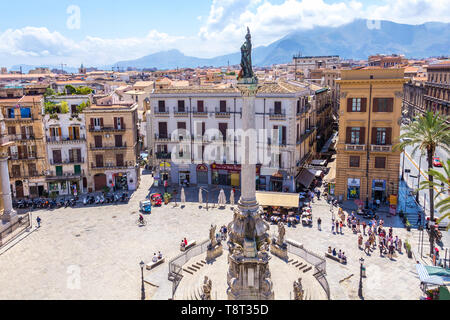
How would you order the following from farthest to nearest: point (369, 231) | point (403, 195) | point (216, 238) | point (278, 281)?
1. point (403, 195)
2. point (369, 231)
3. point (216, 238)
4. point (278, 281)

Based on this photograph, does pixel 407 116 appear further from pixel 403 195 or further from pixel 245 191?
pixel 245 191

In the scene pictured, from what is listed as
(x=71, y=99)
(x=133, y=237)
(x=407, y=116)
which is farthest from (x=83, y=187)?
(x=407, y=116)

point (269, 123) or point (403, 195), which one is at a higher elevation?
point (269, 123)

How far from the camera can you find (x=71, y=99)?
175 feet

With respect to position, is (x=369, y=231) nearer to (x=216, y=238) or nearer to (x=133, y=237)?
(x=216, y=238)

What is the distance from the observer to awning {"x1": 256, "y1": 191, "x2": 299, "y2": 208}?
39106mm

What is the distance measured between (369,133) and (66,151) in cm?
3530

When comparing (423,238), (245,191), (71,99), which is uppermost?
(71,99)

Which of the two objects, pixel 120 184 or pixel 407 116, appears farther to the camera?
pixel 407 116

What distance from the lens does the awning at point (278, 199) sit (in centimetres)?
3911

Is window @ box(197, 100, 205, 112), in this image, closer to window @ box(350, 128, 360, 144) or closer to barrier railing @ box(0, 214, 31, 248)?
window @ box(350, 128, 360, 144)

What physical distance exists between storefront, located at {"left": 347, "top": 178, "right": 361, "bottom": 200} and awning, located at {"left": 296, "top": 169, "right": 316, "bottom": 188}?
181 inches

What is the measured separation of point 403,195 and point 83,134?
1513 inches

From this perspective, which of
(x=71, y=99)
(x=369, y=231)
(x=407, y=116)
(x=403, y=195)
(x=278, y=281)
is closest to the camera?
(x=278, y=281)
